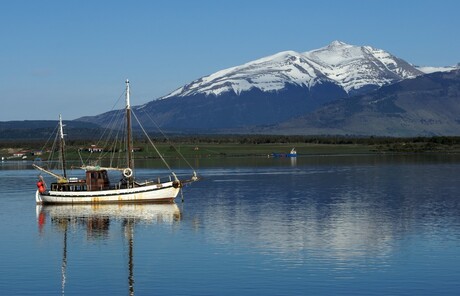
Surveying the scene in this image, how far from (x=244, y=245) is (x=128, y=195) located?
29.1m

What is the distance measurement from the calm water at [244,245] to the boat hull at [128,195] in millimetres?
1912

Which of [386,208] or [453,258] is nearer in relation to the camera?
[453,258]

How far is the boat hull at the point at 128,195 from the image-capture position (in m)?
76.1

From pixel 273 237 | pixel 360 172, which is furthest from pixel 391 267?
pixel 360 172

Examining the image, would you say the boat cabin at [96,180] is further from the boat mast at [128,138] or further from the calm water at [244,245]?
the calm water at [244,245]

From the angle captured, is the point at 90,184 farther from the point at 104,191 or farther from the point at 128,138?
the point at 128,138

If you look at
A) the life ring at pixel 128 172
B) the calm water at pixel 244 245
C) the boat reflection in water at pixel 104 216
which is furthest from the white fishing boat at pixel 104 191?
the calm water at pixel 244 245

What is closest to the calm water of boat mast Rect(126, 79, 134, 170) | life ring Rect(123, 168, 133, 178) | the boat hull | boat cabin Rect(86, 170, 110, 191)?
the boat hull

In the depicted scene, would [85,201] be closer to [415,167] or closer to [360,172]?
[360,172]

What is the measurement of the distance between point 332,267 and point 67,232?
2137cm

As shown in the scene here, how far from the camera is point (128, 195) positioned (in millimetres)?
76312

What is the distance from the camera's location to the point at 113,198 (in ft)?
250

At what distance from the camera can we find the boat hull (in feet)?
250

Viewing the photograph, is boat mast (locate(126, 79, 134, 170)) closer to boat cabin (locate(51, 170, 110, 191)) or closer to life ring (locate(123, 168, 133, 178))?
life ring (locate(123, 168, 133, 178))
